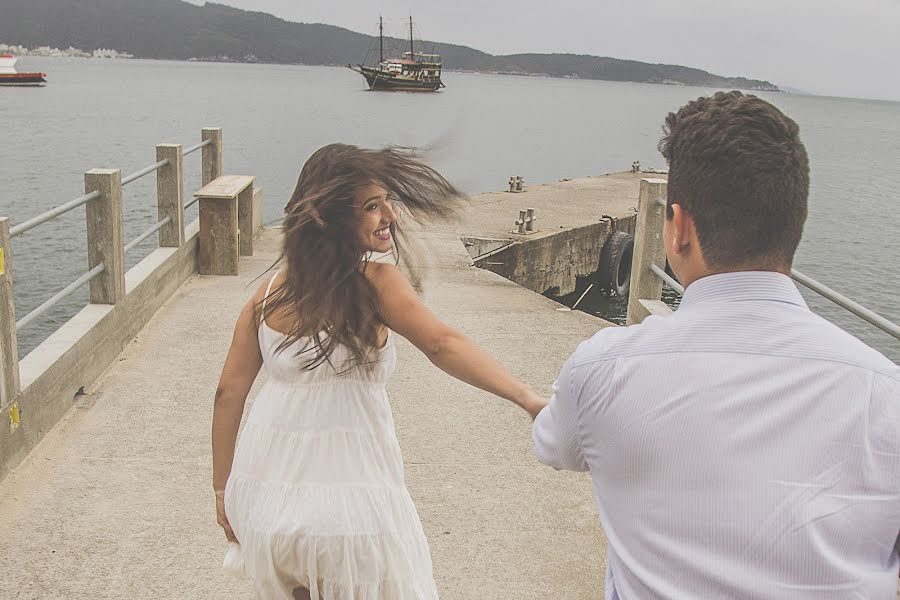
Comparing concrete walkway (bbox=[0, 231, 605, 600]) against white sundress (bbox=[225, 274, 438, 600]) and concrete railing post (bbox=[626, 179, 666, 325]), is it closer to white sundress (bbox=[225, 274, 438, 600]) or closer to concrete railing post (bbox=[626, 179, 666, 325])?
concrete railing post (bbox=[626, 179, 666, 325])

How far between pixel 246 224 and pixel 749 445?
380 inches

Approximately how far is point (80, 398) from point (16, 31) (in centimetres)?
21958

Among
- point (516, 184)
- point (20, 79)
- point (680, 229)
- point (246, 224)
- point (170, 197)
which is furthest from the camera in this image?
point (20, 79)

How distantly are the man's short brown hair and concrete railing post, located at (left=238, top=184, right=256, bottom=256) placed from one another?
9378mm

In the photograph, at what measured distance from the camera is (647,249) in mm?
7164

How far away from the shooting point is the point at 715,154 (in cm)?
155

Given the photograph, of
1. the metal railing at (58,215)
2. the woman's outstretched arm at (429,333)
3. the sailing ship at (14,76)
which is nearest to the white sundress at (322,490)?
the woman's outstretched arm at (429,333)

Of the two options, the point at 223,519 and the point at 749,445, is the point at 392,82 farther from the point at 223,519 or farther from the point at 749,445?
the point at 749,445

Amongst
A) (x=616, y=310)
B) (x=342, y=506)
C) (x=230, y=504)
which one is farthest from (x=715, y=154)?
(x=616, y=310)

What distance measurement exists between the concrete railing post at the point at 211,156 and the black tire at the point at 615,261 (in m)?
10.7

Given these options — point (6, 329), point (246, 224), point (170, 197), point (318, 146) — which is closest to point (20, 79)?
point (318, 146)

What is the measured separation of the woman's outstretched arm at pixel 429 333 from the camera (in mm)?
2383

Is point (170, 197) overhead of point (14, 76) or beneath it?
overhead

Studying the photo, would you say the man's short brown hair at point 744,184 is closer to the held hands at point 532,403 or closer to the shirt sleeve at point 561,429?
the shirt sleeve at point 561,429
